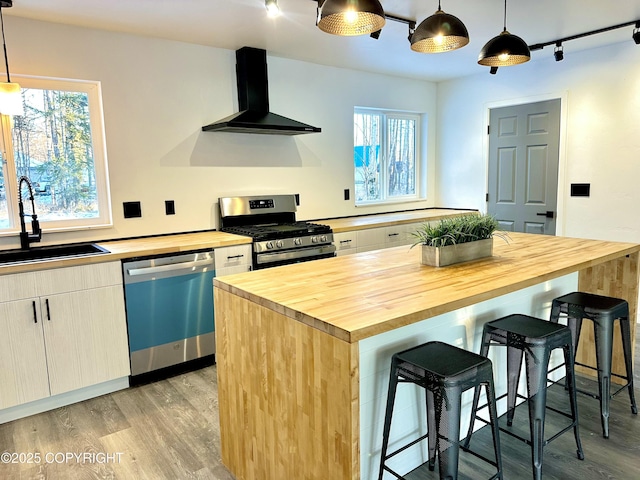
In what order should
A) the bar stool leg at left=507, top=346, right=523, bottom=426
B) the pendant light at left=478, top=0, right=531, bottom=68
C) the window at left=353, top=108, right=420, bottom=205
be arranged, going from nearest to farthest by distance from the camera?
the bar stool leg at left=507, top=346, right=523, bottom=426 < the pendant light at left=478, top=0, right=531, bottom=68 < the window at left=353, top=108, right=420, bottom=205

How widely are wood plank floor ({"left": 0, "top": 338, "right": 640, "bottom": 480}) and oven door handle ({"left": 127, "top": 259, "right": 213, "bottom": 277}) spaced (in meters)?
0.79

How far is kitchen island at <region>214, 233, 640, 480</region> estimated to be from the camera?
141cm

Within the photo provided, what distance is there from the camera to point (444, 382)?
148 centimetres

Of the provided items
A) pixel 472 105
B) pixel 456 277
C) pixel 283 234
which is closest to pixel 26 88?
pixel 283 234

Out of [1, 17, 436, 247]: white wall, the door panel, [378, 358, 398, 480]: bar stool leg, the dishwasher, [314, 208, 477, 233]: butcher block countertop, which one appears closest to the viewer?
[378, 358, 398, 480]: bar stool leg

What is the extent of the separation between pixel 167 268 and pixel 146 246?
220mm

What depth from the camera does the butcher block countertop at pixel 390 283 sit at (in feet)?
4.82

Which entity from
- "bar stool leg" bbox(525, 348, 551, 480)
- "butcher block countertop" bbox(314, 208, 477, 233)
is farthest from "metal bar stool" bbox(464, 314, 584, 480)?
"butcher block countertop" bbox(314, 208, 477, 233)

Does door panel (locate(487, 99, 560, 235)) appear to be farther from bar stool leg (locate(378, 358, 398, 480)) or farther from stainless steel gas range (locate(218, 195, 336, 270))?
bar stool leg (locate(378, 358, 398, 480))

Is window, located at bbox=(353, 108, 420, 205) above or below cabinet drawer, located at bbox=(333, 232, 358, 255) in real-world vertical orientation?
above

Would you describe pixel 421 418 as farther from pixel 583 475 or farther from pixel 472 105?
pixel 472 105

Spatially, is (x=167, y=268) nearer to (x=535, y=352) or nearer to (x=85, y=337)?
(x=85, y=337)

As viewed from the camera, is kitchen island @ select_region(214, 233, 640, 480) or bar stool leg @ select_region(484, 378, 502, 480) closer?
kitchen island @ select_region(214, 233, 640, 480)

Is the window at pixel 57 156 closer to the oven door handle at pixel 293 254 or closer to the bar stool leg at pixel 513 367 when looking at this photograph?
the oven door handle at pixel 293 254
